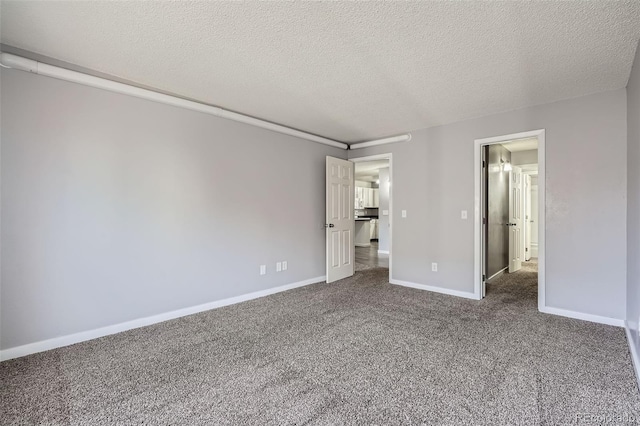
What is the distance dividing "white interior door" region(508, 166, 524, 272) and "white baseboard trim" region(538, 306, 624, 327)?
2366 mm

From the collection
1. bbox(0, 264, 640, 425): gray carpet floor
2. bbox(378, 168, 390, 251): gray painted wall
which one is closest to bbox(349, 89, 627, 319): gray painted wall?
bbox(0, 264, 640, 425): gray carpet floor

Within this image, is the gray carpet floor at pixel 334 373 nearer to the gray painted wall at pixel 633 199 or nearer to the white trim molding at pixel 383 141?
the gray painted wall at pixel 633 199

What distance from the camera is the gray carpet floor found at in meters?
1.66

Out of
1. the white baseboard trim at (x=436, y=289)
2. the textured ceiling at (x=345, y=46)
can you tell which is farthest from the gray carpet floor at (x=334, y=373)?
the textured ceiling at (x=345, y=46)

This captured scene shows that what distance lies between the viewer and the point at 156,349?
245cm

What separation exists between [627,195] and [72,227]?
16.9ft

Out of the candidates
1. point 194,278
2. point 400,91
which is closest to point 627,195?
point 400,91

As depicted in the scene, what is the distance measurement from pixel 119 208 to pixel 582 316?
191 inches

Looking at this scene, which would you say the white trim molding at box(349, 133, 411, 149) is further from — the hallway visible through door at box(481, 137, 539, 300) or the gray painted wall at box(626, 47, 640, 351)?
the gray painted wall at box(626, 47, 640, 351)

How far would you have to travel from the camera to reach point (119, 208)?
2.78m

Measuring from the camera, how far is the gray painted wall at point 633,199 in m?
2.22

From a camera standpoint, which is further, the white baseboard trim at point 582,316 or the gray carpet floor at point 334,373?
the white baseboard trim at point 582,316

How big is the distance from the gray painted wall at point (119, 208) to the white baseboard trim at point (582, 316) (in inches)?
132

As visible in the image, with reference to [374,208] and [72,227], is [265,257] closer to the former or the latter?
[72,227]
